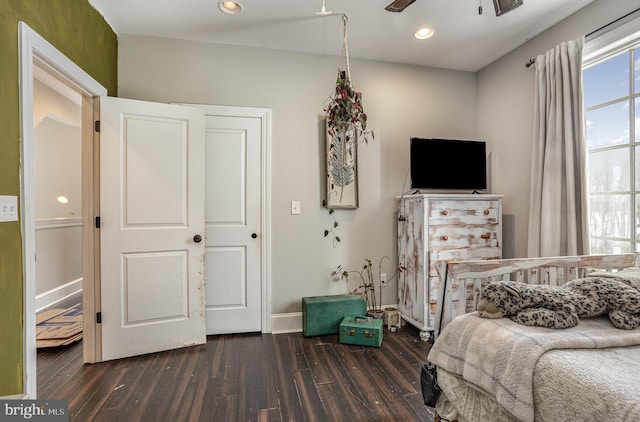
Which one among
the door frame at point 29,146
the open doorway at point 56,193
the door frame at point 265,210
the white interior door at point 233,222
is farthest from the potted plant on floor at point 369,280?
the open doorway at point 56,193

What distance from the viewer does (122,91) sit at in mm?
2674

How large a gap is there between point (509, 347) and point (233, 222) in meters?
2.25

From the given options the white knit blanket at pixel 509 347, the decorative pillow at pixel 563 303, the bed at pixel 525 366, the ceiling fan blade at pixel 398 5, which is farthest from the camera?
the ceiling fan blade at pixel 398 5

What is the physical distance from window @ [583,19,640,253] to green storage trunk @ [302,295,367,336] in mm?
1887

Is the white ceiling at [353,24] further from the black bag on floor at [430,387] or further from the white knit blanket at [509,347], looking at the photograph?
the black bag on floor at [430,387]

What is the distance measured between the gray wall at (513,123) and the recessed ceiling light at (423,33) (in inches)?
35.7

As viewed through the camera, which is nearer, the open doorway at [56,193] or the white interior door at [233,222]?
the white interior door at [233,222]

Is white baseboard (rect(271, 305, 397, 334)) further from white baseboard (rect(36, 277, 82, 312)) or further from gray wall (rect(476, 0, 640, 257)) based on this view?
white baseboard (rect(36, 277, 82, 312))

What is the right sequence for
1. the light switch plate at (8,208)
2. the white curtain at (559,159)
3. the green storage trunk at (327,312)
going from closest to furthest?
the light switch plate at (8,208) < the white curtain at (559,159) < the green storage trunk at (327,312)

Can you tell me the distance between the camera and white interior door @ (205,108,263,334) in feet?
9.10

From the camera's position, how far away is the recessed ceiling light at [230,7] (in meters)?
2.26

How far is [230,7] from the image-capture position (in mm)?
2301

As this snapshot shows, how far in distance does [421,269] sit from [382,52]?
6.70ft

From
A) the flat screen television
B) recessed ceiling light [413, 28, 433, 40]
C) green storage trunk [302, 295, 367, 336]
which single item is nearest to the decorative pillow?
green storage trunk [302, 295, 367, 336]
